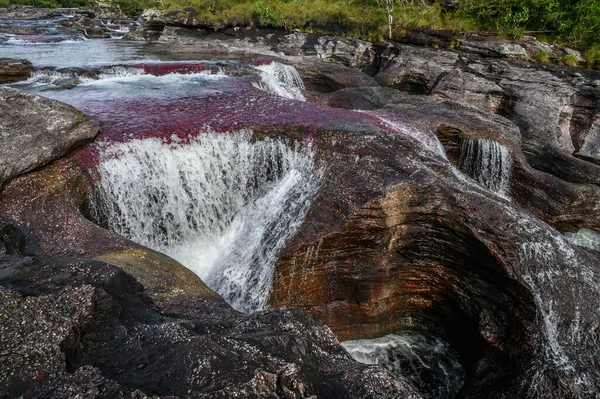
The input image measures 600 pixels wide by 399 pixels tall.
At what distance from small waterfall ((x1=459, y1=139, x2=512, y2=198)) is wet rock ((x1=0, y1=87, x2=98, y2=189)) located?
10.6 metres

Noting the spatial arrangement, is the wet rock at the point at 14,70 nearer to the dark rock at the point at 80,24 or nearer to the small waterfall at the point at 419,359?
the small waterfall at the point at 419,359

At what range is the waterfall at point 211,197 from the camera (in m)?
7.84

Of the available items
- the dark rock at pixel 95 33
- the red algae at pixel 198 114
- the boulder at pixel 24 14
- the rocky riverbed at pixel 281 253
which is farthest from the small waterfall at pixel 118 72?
the boulder at pixel 24 14

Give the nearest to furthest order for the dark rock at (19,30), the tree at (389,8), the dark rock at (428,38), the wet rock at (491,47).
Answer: the wet rock at (491,47) → the dark rock at (428,38) → the tree at (389,8) → the dark rock at (19,30)

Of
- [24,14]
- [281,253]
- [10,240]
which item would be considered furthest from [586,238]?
[24,14]

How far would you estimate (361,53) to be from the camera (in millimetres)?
24484

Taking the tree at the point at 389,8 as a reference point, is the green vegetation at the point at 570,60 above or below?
below

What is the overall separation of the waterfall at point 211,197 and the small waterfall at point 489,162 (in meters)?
5.96

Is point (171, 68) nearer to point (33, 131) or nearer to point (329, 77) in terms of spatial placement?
point (329, 77)

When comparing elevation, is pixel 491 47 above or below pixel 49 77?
above

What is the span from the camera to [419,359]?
737cm

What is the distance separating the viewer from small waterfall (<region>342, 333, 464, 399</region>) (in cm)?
699

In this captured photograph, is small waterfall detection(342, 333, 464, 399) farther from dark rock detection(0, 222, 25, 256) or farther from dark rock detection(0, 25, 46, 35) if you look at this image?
dark rock detection(0, 25, 46, 35)

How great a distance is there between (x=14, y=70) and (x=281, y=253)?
15.0 meters
